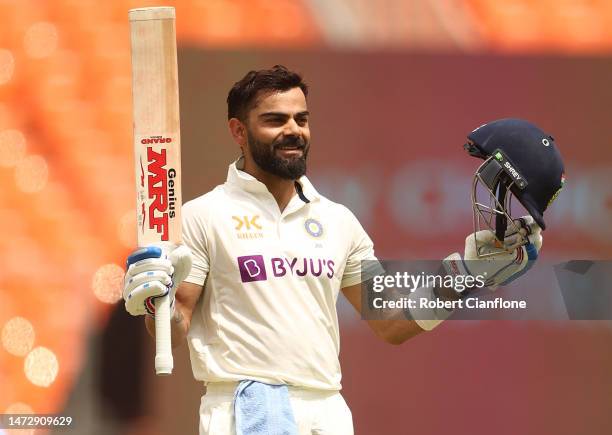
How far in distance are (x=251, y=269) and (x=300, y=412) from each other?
0.35 meters

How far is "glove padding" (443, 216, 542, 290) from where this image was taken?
10.4 feet

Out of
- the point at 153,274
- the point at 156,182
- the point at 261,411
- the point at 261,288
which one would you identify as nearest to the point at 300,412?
the point at 261,411

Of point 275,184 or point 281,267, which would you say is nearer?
point 281,267

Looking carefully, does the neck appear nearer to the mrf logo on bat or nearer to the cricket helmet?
the mrf logo on bat

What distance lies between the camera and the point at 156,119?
3.02 m

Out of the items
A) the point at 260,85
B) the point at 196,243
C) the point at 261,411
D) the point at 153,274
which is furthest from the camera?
the point at 260,85

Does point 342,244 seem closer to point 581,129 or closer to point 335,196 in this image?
point 335,196

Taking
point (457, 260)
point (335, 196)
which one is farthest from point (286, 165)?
point (335, 196)

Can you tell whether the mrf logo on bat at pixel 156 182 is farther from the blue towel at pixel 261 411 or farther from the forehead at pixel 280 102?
the blue towel at pixel 261 411

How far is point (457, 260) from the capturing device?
3234 mm

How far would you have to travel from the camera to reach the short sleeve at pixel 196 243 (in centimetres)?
311

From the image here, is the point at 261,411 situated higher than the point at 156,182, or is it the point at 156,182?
the point at 156,182

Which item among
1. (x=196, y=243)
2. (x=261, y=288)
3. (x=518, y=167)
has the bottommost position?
(x=261, y=288)

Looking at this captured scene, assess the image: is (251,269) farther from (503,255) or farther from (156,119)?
(503,255)
